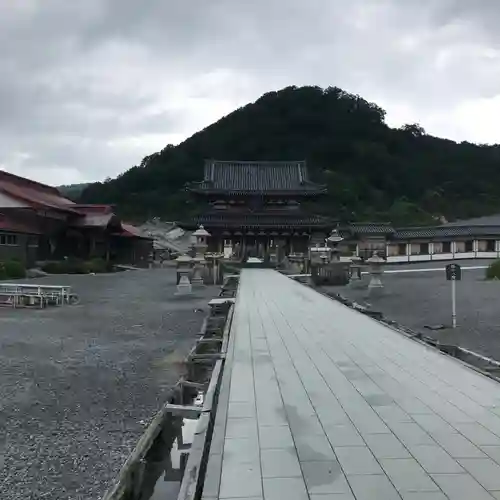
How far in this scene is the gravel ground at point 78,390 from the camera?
4637 mm

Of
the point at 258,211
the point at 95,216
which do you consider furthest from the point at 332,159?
the point at 258,211

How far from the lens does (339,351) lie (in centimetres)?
772

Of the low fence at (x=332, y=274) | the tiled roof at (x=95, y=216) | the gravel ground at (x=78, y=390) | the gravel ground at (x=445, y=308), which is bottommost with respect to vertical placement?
the gravel ground at (x=78, y=390)

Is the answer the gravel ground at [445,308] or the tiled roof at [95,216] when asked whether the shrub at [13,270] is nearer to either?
the tiled roof at [95,216]

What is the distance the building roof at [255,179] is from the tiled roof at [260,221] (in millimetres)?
1496

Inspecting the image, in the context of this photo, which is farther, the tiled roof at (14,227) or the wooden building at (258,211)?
the wooden building at (258,211)

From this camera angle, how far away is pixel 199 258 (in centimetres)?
2392

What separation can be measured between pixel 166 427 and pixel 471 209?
240ft

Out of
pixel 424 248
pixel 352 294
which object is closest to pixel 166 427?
pixel 352 294

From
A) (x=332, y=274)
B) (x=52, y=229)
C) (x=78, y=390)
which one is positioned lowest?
(x=78, y=390)

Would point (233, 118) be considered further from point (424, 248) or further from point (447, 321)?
point (447, 321)

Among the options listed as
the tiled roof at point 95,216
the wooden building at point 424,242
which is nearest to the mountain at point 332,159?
the wooden building at point 424,242

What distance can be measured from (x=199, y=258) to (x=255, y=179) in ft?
45.1

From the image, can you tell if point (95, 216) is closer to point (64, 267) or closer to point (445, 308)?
point (64, 267)
